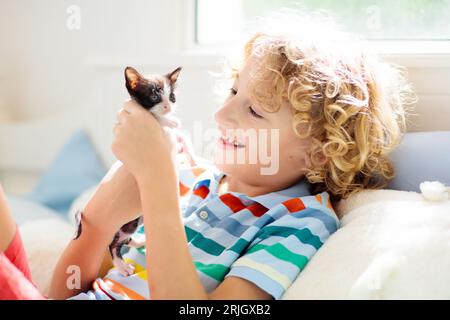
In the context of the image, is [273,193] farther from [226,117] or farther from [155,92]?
[155,92]

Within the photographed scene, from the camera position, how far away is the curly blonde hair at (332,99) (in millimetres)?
960

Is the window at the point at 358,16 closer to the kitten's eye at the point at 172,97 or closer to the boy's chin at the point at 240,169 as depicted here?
the boy's chin at the point at 240,169

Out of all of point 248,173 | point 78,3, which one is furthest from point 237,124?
point 78,3

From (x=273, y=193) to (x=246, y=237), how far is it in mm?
133

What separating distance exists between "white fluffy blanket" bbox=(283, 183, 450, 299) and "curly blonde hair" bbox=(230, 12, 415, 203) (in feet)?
0.38

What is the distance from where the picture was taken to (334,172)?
992 mm

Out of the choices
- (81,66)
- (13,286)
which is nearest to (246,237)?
(13,286)

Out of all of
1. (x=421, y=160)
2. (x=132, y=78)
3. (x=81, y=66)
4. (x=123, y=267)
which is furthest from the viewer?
(x=81, y=66)

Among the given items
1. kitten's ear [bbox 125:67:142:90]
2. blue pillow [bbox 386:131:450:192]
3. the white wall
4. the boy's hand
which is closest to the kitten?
kitten's ear [bbox 125:67:142:90]

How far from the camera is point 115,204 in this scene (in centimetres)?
89

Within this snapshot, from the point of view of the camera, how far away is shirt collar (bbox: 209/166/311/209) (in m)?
0.98

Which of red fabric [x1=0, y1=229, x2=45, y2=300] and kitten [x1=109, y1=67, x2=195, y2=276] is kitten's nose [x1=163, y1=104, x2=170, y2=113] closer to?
kitten [x1=109, y1=67, x2=195, y2=276]

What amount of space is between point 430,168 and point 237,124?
354 mm
